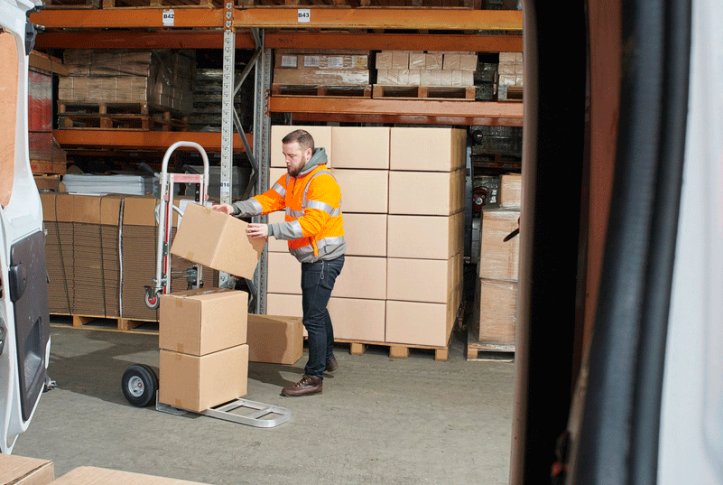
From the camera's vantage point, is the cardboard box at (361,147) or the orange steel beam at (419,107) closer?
the cardboard box at (361,147)

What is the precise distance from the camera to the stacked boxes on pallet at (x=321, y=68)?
6.07 m

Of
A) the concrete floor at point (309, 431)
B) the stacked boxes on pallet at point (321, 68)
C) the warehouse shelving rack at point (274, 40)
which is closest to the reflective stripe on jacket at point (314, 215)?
the concrete floor at point (309, 431)

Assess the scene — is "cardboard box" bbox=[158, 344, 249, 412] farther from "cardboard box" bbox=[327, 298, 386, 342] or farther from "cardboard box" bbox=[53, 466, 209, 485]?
"cardboard box" bbox=[53, 466, 209, 485]

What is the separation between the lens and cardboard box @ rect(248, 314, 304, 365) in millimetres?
5430

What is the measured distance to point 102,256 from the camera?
6.59 meters

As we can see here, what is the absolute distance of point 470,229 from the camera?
27.5ft

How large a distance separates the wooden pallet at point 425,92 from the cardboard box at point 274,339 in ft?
7.57

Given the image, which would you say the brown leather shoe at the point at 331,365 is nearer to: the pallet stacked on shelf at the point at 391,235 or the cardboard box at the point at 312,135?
the pallet stacked on shelf at the point at 391,235

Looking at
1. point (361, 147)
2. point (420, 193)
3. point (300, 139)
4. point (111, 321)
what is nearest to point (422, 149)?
point (420, 193)

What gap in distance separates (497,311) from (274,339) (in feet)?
Answer: 6.68

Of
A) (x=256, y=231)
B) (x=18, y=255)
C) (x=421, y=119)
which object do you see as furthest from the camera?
(x=421, y=119)

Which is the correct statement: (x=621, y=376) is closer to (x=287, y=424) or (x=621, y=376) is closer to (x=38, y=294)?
(x=38, y=294)

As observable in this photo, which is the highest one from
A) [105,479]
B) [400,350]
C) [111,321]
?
[105,479]

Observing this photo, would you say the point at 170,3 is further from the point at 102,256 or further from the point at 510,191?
the point at 510,191
